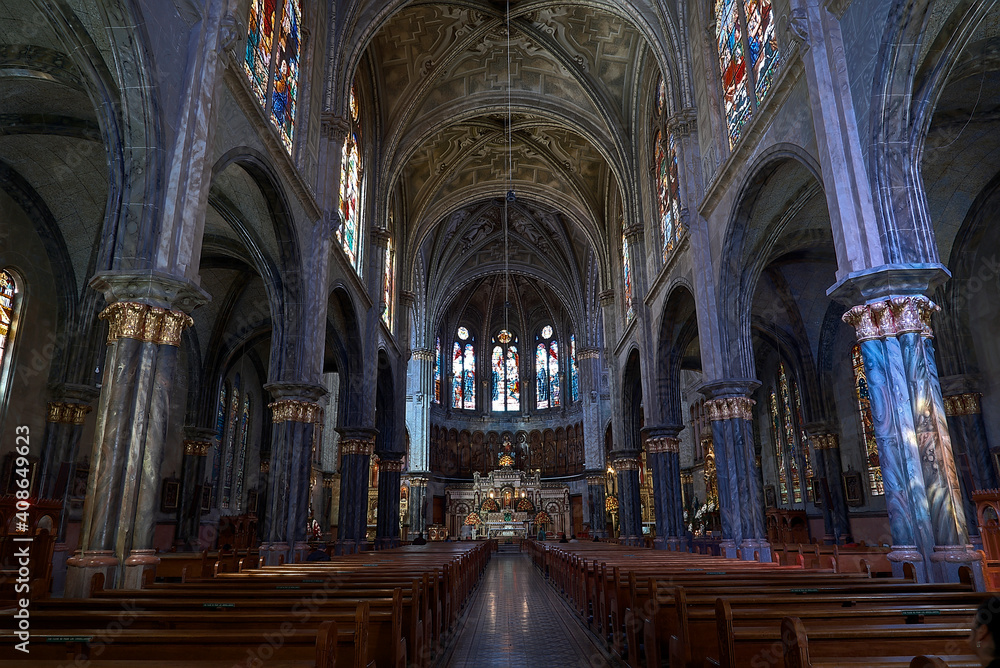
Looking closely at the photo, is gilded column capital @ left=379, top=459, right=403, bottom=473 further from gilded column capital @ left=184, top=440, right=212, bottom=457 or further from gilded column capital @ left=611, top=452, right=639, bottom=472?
gilded column capital @ left=611, top=452, right=639, bottom=472

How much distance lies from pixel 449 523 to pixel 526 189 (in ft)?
71.8

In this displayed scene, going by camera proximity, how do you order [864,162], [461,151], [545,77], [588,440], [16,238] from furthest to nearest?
[588,440] < [461,151] < [545,77] < [16,238] < [864,162]

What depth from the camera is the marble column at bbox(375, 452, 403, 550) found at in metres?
24.7

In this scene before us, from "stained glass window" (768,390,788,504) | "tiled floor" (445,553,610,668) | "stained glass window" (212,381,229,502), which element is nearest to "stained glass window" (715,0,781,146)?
"tiled floor" (445,553,610,668)

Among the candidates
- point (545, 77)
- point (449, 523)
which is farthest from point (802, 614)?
point (449, 523)

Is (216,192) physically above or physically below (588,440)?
above

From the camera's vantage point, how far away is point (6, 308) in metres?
14.5

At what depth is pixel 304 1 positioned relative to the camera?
52.6ft

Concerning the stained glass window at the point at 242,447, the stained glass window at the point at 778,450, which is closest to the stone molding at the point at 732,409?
the stained glass window at the point at 778,450

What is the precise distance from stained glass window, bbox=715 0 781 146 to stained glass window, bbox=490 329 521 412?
32.0 meters

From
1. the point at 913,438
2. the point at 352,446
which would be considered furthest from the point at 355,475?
the point at 913,438

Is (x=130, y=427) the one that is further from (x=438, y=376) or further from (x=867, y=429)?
(x=438, y=376)

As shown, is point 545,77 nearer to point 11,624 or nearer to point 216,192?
point 216,192

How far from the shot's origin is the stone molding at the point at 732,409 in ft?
48.0
